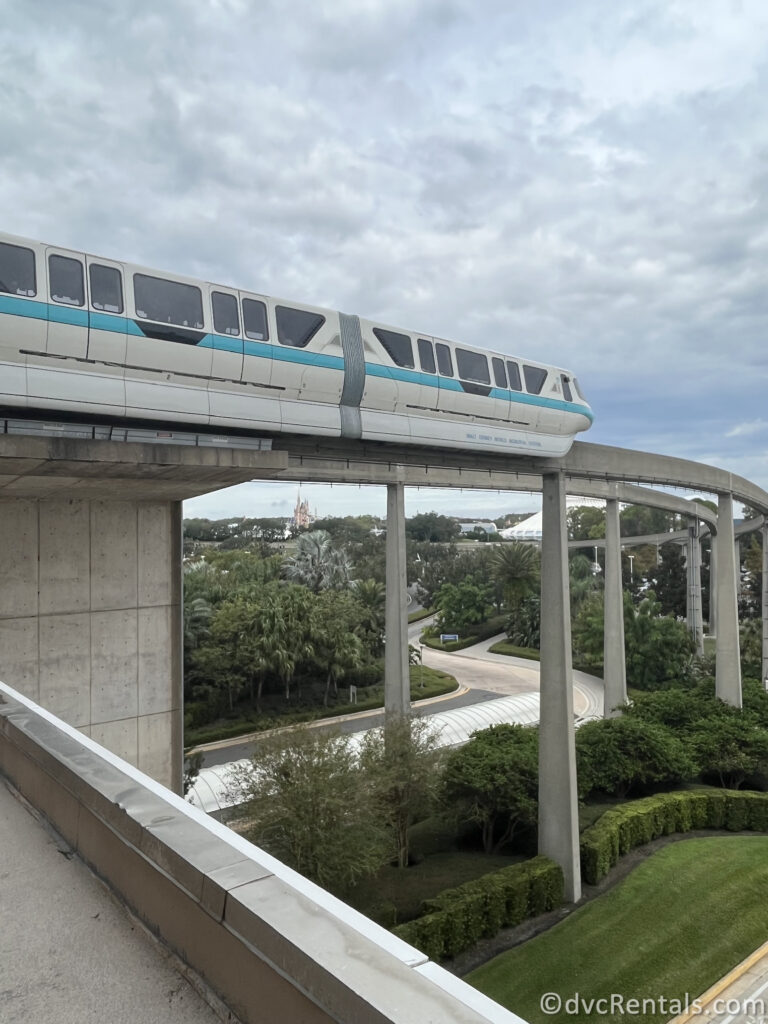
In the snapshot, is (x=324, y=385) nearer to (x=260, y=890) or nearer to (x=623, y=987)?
(x=260, y=890)

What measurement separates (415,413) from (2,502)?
781 cm

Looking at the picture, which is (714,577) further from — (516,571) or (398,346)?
(398,346)

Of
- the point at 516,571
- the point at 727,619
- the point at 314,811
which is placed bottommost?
the point at 314,811

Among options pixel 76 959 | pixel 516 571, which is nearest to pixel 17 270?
pixel 76 959

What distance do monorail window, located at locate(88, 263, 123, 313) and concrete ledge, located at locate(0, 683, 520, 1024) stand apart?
7377mm

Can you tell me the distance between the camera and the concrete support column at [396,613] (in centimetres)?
2400

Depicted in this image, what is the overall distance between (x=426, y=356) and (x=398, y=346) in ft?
2.27

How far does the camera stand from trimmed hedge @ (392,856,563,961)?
13250 mm

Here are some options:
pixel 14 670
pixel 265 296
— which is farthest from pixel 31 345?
pixel 14 670

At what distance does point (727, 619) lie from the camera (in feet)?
96.6

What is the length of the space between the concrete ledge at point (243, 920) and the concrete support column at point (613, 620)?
1263 inches

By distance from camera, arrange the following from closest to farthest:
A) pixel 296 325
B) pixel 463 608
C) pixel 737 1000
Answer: pixel 296 325 < pixel 737 1000 < pixel 463 608

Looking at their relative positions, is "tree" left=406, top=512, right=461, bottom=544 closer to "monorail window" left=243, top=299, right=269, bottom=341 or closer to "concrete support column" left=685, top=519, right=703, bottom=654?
"concrete support column" left=685, top=519, right=703, bottom=654

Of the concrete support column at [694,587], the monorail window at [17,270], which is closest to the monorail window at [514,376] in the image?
the monorail window at [17,270]
